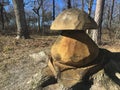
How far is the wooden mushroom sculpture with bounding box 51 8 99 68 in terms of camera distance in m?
4.28

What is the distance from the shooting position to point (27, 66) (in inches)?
253

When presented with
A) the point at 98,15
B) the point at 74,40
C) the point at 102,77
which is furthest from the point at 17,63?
the point at 98,15

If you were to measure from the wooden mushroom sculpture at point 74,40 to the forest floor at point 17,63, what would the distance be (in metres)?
1.19

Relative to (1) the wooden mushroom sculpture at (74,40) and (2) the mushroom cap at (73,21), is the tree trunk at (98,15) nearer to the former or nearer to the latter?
(1) the wooden mushroom sculpture at (74,40)

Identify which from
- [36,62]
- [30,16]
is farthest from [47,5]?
[36,62]

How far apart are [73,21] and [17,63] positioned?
301cm

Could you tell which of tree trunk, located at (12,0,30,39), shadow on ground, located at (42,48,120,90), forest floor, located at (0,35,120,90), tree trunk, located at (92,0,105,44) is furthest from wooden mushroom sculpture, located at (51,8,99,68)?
tree trunk, located at (12,0,30,39)

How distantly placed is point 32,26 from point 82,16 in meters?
22.0

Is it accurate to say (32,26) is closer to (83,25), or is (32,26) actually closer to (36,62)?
(36,62)

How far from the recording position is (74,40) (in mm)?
4461

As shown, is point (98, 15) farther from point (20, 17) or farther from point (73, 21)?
point (73, 21)

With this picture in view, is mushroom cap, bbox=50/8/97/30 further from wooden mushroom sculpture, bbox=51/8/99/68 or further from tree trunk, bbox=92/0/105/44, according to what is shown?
tree trunk, bbox=92/0/105/44

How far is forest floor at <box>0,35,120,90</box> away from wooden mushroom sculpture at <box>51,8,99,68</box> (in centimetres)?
119

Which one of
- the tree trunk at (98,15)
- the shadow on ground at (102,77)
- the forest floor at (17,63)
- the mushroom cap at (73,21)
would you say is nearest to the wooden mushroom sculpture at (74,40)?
the mushroom cap at (73,21)
